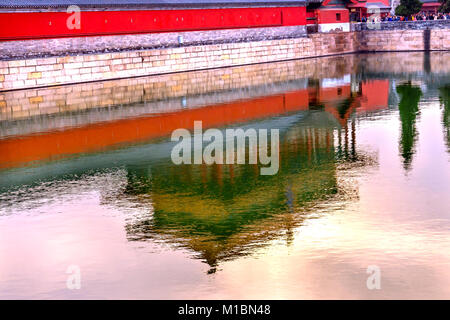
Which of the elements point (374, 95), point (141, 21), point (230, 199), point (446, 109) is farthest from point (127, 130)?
point (141, 21)

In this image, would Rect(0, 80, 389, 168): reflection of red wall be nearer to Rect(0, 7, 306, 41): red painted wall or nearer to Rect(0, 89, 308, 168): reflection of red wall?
Rect(0, 89, 308, 168): reflection of red wall

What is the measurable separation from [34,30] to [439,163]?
1161 inches

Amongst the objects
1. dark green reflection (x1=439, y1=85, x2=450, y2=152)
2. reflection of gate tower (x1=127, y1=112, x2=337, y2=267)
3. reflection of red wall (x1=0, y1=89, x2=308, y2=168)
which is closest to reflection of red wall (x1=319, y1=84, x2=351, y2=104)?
reflection of red wall (x1=0, y1=89, x2=308, y2=168)

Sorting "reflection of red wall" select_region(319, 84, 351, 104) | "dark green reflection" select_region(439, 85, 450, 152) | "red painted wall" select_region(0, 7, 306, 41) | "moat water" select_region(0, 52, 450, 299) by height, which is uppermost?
"red painted wall" select_region(0, 7, 306, 41)

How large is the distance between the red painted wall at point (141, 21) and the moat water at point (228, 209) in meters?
14.1

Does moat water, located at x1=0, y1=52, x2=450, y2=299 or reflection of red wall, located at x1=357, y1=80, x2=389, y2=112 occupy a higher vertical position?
reflection of red wall, located at x1=357, y1=80, x2=389, y2=112

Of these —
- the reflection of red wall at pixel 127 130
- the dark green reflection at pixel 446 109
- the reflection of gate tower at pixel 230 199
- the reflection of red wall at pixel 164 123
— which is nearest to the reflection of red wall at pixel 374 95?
the reflection of red wall at pixel 164 123

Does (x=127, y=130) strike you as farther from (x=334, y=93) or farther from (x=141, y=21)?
(x=141, y=21)

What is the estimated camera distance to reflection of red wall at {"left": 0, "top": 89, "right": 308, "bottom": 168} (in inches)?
837

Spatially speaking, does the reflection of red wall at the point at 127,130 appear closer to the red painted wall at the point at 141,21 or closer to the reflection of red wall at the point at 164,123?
the reflection of red wall at the point at 164,123

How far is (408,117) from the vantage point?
25.4 metres

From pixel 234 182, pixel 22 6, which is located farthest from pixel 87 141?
pixel 22 6

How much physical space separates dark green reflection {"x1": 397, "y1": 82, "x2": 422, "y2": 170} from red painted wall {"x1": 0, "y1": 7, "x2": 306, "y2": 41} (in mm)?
18619
